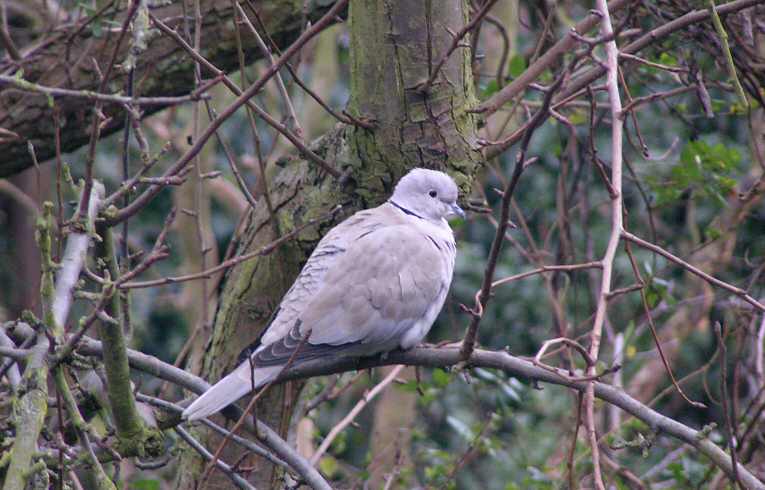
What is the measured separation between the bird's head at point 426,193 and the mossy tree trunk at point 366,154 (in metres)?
0.03

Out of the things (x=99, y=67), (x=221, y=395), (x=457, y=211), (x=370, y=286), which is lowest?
(x=221, y=395)

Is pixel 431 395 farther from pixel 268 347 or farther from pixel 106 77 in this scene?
pixel 106 77

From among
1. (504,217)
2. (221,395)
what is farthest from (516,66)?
(504,217)

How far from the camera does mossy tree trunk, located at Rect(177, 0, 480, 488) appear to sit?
2.60 m

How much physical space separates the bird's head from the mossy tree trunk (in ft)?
0.08

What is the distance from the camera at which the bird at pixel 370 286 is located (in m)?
2.72

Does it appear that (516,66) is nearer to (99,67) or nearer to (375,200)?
(375,200)

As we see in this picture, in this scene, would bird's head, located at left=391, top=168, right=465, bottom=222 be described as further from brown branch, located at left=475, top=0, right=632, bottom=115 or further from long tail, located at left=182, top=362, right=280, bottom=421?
long tail, located at left=182, top=362, right=280, bottom=421

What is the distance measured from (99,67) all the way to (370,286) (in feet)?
3.98

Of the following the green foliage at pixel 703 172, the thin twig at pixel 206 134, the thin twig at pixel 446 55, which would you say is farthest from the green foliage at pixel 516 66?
the thin twig at pixel 206 134

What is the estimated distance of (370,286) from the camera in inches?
112

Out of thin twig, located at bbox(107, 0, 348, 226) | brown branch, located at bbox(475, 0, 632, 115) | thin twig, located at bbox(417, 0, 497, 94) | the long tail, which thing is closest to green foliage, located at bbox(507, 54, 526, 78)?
brown branch, located at bbox(475, 0, 632, 115)

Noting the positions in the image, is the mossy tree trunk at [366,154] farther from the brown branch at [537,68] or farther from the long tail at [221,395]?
the long tail at [221,395]

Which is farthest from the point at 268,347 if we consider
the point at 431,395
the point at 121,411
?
the point at 431,395
